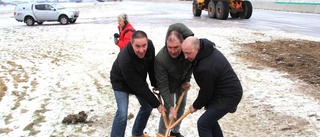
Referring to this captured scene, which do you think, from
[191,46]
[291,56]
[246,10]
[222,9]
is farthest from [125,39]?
[246,10]

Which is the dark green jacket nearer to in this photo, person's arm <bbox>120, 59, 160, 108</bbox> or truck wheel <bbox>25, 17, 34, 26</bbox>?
person's arm <bbox>120, 59, 160, 108</bbox>

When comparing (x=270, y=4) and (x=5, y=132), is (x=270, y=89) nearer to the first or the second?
(x=5, y=132)

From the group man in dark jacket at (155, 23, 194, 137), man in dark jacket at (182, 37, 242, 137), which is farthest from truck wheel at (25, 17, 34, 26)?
man in dark jacket at (182, 37, 242, 137)

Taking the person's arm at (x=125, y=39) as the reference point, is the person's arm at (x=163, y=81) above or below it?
below

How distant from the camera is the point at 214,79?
319 cm

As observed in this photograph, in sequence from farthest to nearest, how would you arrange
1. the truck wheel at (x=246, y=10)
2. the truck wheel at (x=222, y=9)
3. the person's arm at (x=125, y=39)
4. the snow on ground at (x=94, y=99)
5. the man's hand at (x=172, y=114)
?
the truck wheel at (x=246, y=10) < the truck wheel at (x=222, y=9) < the person's arm at (x=125, y=39) < the snow on ground at (x=94, y=99) < the man's hand at (x=172, y=114)

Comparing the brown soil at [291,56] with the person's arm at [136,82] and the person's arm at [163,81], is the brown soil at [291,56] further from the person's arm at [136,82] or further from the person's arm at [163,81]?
the person's arm at [136,82]

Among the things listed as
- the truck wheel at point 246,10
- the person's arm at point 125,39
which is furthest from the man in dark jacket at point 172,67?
the truck wheel at point 246,10

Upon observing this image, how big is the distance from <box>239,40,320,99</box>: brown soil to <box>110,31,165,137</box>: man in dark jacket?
12.0 ft

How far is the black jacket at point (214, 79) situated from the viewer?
10.3 feet

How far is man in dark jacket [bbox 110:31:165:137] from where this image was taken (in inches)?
133

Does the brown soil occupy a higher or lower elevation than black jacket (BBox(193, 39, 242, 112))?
lower

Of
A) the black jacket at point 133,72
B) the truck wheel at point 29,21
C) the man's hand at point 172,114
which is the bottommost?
the man's hand at point 172,114

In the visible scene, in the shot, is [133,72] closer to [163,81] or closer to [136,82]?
[136,82]
